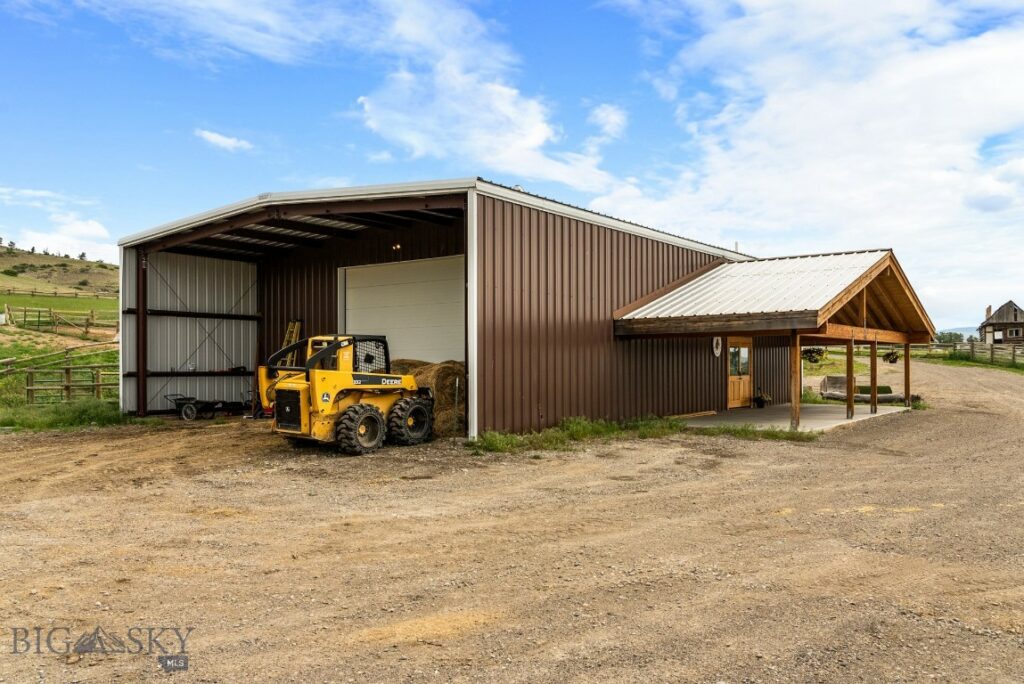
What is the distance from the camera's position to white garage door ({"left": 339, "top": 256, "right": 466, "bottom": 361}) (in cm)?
1557

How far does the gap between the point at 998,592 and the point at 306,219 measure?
13.2 meters

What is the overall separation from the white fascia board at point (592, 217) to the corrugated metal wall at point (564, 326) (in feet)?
0.47

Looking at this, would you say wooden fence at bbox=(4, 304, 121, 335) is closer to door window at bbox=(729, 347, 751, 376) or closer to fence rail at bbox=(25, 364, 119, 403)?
fence rail at bbox=(25, 364, 119, 403)

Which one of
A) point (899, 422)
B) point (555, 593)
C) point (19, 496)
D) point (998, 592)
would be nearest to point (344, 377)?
point (19, 496)

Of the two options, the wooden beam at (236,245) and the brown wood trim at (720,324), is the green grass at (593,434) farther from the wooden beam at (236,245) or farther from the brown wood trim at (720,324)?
the wooden beam at (236,245)

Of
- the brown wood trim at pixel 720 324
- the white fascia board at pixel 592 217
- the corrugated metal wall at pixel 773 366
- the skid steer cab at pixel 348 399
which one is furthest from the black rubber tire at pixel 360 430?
the corrugated metal wall at pixel 773 366

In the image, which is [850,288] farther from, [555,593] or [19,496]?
[19,496]

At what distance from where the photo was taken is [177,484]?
8.82 meters

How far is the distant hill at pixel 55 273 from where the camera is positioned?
65812mm

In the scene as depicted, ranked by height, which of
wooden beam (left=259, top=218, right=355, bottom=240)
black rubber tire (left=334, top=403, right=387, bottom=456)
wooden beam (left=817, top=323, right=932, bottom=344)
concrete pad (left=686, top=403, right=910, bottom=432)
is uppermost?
wooden beam (left=259, top=218, right=355, bottom=240)

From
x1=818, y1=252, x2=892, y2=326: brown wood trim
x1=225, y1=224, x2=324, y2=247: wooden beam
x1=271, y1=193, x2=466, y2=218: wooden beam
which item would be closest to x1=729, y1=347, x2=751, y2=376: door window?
x1=818, y1=252, x2=892, y2=326: brown wood trim

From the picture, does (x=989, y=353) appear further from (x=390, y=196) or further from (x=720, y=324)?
(x=390, y=196)

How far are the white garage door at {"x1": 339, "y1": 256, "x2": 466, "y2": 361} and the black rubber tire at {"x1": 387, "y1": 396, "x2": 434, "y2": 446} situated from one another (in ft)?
11.6

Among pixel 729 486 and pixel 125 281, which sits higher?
pixel 125 281
